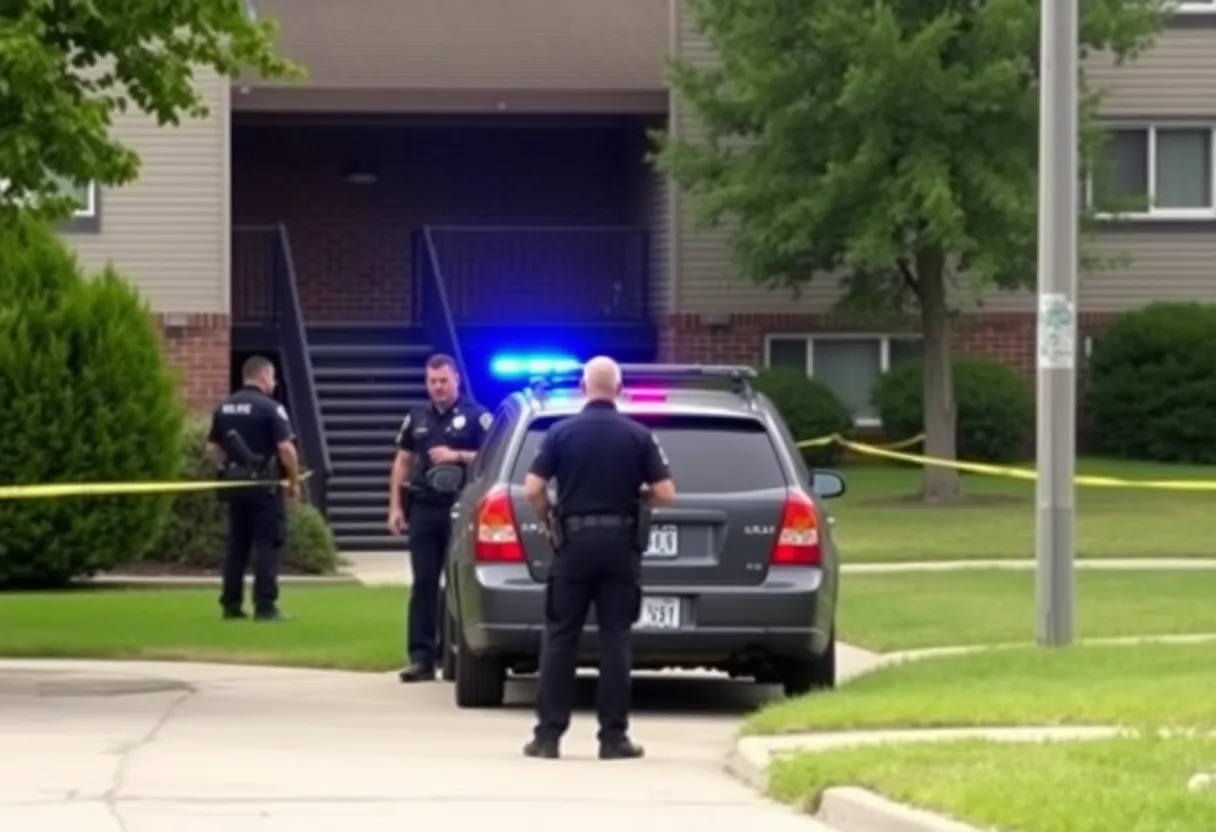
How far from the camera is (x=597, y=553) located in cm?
1355

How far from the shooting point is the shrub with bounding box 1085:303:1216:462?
36.4 meters

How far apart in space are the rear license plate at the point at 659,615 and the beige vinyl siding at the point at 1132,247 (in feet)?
69.5

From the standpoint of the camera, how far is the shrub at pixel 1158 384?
119ft

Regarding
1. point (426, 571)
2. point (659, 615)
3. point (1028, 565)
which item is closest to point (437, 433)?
point (426, 571)

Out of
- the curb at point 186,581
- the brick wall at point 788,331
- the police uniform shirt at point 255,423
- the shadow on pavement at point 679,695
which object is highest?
the brick wall at point 788,331

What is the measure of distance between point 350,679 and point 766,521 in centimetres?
378

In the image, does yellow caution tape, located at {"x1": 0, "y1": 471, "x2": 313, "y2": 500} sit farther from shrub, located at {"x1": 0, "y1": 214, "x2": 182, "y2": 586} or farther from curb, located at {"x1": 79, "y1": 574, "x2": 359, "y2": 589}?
curb, located at {"x1": 79, "y1": 574, "x2": 359, "y2": 589}

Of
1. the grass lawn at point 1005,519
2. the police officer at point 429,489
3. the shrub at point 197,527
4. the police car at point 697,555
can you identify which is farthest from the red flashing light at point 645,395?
the grass lawn at point 1005,519

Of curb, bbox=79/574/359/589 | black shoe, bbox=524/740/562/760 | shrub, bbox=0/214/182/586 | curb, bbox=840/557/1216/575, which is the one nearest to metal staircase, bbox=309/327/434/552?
curb, bbox=79/574/359/589

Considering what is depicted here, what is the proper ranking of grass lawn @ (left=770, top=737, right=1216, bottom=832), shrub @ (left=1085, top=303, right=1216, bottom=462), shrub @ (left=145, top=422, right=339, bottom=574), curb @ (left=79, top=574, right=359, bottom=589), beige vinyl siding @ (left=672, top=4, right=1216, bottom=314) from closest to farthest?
grass lawn @ (left=770, top=737, right=1216, bottom=832) → curb @ (left=79, top=574, right=359, bottom=589) → shrub @ (left=145, top=422, right=339, bottom=574) → shrub @ (left=1085, top=303, right=1216, bottom=462) → beige vinyl siding @ (left=672, top=4, right=1216, bottom=314)

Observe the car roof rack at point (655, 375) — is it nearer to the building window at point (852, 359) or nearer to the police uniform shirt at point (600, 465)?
the police uniform shirt at point (600, 465)

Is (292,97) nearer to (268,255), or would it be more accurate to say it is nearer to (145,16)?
(268,255)

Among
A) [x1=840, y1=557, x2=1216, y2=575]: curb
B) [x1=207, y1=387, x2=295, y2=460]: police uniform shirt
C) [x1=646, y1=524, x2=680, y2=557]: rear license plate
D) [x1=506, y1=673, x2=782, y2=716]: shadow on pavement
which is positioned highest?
[x1=207, y1=387, x2=295, y2=460]: police uniform shirt

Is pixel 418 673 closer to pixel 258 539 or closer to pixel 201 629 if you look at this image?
pixel 201 629
